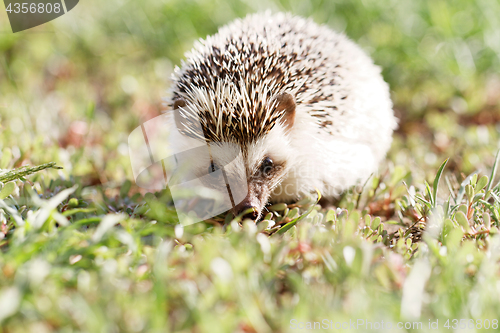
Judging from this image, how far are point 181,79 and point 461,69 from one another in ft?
10.0

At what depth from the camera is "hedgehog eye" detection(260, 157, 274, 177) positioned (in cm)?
247

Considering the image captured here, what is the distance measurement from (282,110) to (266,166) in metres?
0.37

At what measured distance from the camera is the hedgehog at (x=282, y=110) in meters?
2.37

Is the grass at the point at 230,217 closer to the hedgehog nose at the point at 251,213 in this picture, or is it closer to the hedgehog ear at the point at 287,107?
the hedgehog nose at the point at 251,213

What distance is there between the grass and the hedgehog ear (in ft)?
1.76

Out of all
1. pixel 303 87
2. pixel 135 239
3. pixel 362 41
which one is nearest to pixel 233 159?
pixel 303 87

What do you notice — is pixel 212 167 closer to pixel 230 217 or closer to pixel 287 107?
pixel 230 217

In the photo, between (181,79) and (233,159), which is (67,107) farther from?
(233,159)

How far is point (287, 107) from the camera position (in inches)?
96.3

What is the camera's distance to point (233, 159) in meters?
2.39

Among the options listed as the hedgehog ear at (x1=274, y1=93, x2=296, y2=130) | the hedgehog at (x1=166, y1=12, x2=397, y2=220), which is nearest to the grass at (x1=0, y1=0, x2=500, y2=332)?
the hedgehog at (x1=166, y1=12, x2=397, y2=220)
